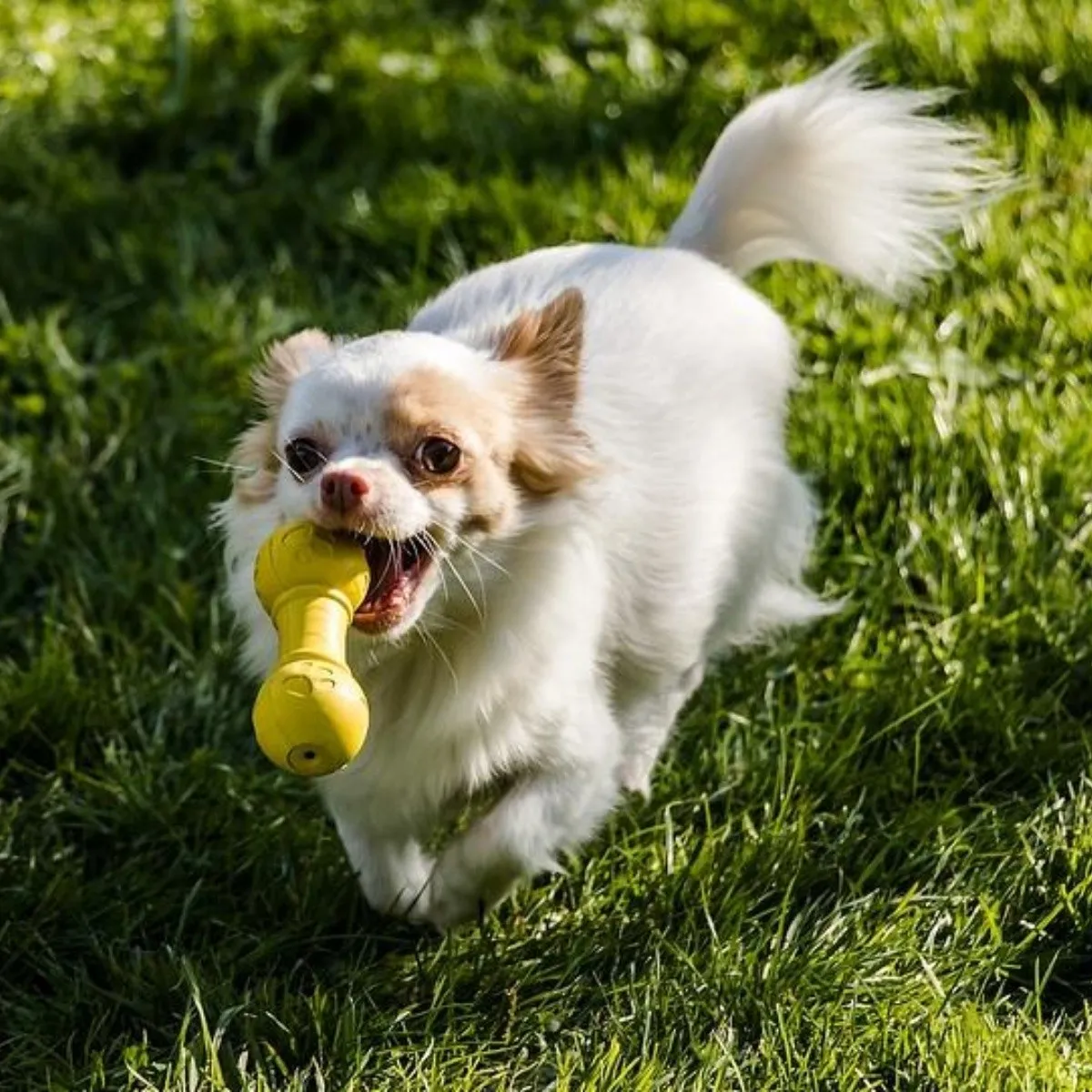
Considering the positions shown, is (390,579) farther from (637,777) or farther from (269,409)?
(637,777)

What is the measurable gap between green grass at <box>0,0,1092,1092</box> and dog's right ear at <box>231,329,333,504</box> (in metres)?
0.69

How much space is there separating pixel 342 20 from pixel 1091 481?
108 inches

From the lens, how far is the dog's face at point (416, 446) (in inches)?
97.8

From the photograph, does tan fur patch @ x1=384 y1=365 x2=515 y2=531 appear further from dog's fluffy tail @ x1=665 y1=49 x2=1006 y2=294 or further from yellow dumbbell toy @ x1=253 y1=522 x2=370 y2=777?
dog's fluffy tail @ x1=665 y1=49 x2=1006 y2=294

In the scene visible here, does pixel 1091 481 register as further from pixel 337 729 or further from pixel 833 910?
pixel 337 729

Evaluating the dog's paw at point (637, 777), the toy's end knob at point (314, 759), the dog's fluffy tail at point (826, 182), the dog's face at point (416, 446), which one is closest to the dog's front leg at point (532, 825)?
the dog's paw at point (637, 777)

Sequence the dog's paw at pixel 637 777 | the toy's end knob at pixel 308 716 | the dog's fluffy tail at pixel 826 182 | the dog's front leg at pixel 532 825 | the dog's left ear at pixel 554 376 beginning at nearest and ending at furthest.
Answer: the toy's end knob at pixel 308 716
the dog's left ear at pixel 554 376
the dog's front leg at pixel 532 825
the dog's paw at pixel 637 777
the dog's fluffy tail at pixel 826 182

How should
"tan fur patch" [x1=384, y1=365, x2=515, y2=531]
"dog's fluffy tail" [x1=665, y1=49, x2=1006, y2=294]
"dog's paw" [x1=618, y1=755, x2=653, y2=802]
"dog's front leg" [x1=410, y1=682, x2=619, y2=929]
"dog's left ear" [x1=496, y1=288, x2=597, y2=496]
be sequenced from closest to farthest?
"tan fur patch" [x1=384, y1=365, x2=515, y2=531] → "dog's left ear" [x1=496, y1=288, x2=597, y2=496] → "dog's front leg" [x1=410, y1=682, x2=619, y2=929] → "dog's paw" [x1=618, y1=755, x2=653, y2=802] → "dog's fluffy tail" [x1=665, y1=49, x2=1006, y2=294]

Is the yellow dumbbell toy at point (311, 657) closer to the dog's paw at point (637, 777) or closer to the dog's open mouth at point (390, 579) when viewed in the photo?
the dog's open mouth at point (390, 579)

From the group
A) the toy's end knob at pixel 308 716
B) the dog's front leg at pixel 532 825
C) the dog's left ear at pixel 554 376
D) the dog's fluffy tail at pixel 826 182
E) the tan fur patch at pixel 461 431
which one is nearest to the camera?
the toy's end knob at pixel 308 716

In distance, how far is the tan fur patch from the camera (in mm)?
2531

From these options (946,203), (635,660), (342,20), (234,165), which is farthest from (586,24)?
(635,660)

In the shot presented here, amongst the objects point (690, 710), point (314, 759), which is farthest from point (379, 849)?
point (690, 710)

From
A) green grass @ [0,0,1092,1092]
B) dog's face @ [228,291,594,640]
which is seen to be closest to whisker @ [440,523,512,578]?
dog's face @ [228,291,594,640]
